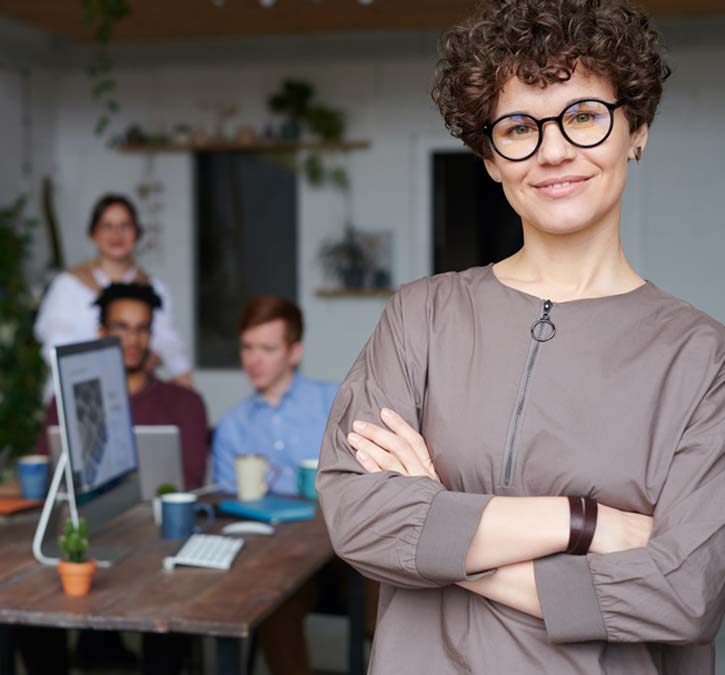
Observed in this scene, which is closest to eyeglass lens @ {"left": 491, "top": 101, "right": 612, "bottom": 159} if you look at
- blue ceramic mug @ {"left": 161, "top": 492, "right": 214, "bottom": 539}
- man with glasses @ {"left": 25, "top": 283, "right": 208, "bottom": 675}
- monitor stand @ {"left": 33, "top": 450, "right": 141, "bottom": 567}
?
monitor stand @ {"left": 33, "top": 450, "right": 141, "bottom": 567}

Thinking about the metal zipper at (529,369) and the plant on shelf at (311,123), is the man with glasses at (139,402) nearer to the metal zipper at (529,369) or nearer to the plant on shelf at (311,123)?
the metal zipper at (529,369)

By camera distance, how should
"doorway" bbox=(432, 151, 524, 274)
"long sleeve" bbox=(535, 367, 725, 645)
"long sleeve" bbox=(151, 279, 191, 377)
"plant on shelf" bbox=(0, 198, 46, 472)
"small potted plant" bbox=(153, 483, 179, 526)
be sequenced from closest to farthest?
"long sleeve" bbox=(535, 367, 725, 645), "small potted plant" bbox=(153, 483, 179, 526), "long sleeve" bbox=(151, 279, 191, 377), "plant on shelf" bbox=(0, 198, 46, 472), "doorway" bbox=(432, 151, 524, 274)

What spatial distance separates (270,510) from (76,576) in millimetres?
780

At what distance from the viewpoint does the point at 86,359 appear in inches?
99.3

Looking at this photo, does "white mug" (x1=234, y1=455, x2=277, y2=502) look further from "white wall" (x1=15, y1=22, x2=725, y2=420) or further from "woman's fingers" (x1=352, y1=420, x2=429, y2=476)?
"white wall" (x1=15, y1=22, x2=725, y2=420)

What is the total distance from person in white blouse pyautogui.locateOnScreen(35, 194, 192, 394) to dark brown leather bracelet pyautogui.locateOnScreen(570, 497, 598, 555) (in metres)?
3.24

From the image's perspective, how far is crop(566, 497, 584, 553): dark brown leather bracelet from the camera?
121 centimetres

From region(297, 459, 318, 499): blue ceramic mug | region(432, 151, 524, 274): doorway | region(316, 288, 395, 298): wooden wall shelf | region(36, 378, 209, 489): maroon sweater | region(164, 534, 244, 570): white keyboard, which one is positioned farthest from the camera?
region(432, 151, 524, 274): doorway

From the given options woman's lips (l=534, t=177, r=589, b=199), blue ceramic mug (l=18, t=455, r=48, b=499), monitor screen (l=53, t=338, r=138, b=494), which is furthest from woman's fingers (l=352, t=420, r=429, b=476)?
blue ceramic mug (l=18, t=455, r=48, b=499)

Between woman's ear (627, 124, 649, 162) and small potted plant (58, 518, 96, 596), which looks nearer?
woman's ear (627, 124, 649, 162)

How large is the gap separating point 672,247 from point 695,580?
18.7 ft

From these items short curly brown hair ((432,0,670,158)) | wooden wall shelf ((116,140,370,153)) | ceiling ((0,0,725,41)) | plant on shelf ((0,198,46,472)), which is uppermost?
ceiling ((0,0,725,41))

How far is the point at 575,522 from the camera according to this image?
3.98 feet

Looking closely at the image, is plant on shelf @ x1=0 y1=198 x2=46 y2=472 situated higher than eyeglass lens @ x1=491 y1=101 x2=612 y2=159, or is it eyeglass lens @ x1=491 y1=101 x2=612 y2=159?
eyeglass lens @ x1=491 y1=101 x2=612 y2=159
